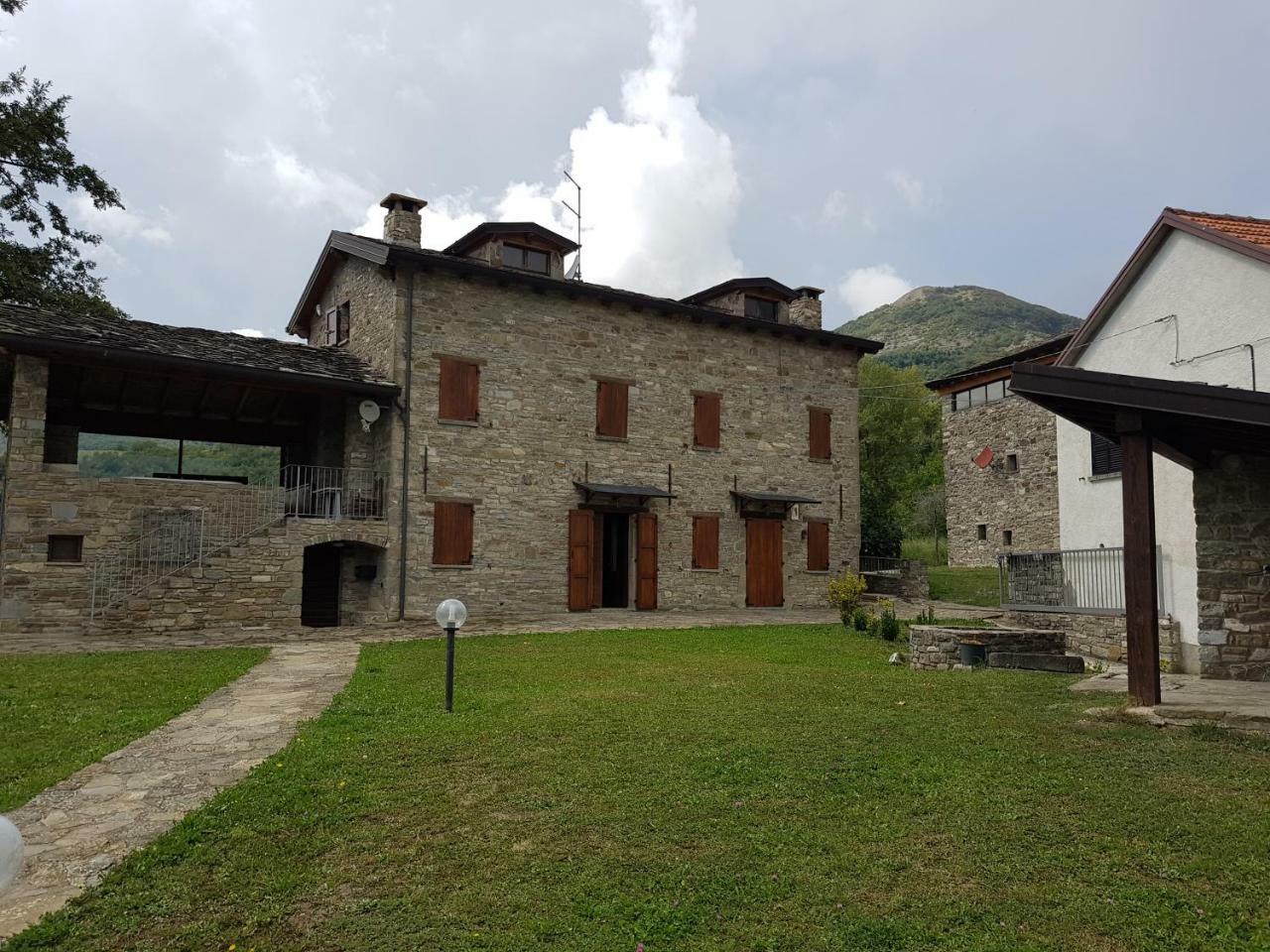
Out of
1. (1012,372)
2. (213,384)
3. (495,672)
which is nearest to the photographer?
(1012,372)

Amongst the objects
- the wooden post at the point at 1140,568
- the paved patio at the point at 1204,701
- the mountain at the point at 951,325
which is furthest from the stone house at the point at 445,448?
the mountain at the point at 951,325

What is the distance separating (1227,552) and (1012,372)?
3.78m

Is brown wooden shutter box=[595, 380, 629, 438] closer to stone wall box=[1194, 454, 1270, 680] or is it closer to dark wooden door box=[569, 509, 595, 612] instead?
dark wooden door box=[569, 509, 595, 612]

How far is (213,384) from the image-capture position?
16422 mm

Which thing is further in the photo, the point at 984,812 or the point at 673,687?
the point at 673,687

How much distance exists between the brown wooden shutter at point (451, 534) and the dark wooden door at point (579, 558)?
2.17 metres

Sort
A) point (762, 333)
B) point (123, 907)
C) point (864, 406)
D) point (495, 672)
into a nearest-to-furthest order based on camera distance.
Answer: point (123, 907), point (495, 672), point (762, 333), point (864, 406)

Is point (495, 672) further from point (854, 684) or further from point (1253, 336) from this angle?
point (1253, 336)

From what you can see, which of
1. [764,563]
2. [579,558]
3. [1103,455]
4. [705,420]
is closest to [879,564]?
[764,563]

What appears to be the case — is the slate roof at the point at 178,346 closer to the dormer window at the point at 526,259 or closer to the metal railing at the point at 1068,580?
the dormer window at the point at 526,259

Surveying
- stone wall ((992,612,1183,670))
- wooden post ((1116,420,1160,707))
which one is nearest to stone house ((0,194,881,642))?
stone wall ((992,612,1183,670))

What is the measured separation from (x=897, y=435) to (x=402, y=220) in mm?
29181

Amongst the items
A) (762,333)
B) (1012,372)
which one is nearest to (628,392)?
(762,333)

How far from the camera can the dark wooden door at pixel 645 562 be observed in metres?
18.4
